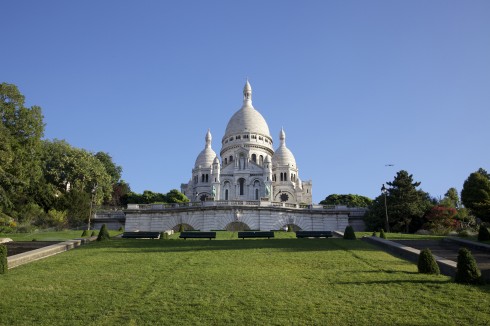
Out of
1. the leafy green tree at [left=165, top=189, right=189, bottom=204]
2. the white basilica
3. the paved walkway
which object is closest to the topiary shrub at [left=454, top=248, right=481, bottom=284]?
the paved walkway

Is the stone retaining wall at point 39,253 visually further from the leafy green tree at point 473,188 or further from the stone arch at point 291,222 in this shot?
the leafy green tree at point 473,188

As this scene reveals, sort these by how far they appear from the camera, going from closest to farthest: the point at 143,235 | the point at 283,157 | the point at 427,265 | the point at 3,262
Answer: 1. the point at 427,265
2. the point at 3,262
3. the point at 143,235
4. the point at 283,157

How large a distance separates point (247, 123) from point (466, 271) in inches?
3079

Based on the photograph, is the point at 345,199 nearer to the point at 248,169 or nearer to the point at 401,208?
the point at 248,169

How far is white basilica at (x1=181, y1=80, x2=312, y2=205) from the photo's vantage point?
3194 inches

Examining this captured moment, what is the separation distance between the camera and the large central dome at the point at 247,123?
295 ft

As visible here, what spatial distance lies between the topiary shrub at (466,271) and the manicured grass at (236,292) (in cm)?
38

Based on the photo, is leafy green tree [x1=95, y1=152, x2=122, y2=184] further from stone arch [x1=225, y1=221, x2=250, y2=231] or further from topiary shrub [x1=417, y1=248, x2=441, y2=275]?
topiary shrub [x1=417, y1=248, x2=441, y2=275]

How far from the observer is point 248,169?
82.4 metres

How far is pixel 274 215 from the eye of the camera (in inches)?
1869

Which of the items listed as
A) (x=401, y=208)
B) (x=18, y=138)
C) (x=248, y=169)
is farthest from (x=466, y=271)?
(x=248, y=169)

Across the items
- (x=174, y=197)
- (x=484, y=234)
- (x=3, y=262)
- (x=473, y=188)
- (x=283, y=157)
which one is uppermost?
(x=283, y=157)

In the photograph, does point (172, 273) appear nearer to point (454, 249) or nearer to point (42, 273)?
point (42, 273)

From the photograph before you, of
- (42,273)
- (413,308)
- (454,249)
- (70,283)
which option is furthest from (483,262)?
(42,273)
